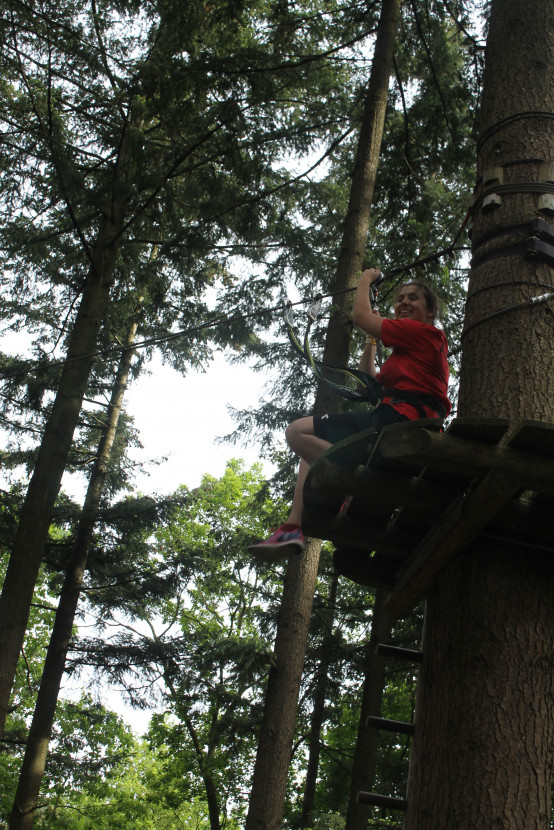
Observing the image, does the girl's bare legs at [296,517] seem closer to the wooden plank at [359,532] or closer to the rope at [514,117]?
the wooden plank at [359,532]

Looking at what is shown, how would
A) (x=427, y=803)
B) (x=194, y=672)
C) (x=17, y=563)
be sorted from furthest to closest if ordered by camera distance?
1. (x=194, y=672)
2. (x=17, y=563)
3. (x=427, y=803)

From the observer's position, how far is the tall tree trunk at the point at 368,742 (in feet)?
27.6

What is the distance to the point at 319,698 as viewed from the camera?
1256cm

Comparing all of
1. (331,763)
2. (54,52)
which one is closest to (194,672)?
(331,763)

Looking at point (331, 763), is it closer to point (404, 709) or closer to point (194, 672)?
point (404, 709)

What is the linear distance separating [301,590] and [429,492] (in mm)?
3748

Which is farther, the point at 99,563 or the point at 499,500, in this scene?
the point at 99,563

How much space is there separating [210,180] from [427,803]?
8.71 m

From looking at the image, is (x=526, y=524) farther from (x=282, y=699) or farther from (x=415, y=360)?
(x=282, y=699)

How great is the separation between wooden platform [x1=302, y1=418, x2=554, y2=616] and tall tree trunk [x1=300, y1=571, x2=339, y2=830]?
7912 millimetres

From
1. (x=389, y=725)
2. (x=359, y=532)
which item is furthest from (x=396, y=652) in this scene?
(x=359, y=532)

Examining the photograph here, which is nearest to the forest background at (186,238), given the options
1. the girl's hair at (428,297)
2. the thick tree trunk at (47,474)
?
the thick tree trunk at (47,474)

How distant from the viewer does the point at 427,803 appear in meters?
2.36

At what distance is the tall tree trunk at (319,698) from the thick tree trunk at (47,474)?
17.4 ft
